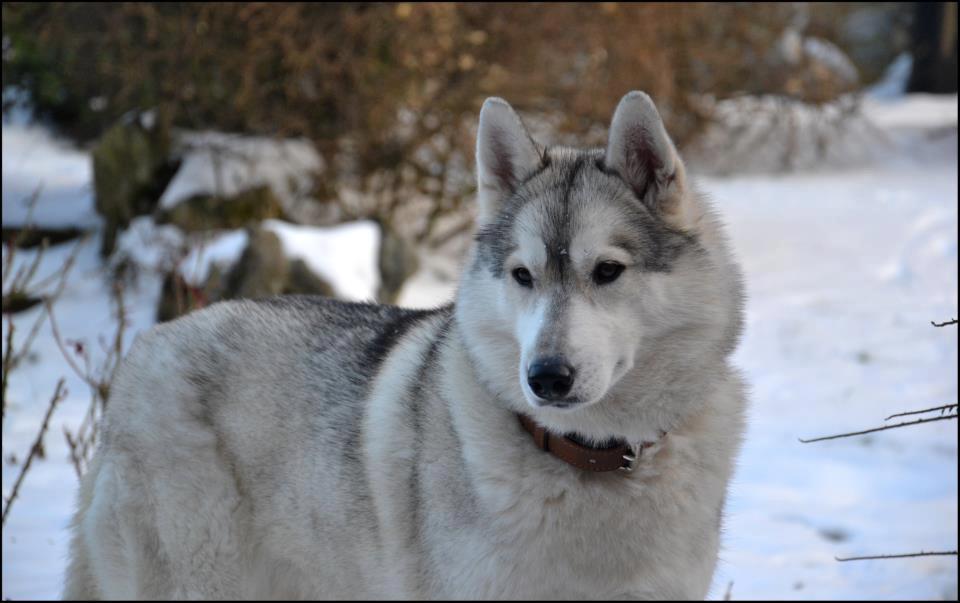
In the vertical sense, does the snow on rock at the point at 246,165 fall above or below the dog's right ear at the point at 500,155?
below

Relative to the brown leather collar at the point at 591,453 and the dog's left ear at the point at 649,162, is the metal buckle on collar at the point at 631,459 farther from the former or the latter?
the dog's left ear at the point at 649,162

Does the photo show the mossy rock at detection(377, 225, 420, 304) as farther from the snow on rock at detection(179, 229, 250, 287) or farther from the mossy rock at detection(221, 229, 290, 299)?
the snow on rock at detection(179, 229, 250, 287)

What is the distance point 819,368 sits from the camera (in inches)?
245

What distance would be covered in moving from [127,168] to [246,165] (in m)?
1.00

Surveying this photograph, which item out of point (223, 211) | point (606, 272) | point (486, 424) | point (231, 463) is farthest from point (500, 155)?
point (223, 211)

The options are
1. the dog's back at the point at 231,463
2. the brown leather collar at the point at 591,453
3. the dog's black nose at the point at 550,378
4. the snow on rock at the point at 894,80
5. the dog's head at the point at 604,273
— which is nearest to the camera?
the dog's black nose at the point at 550,378

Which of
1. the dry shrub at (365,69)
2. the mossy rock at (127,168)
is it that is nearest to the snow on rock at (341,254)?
the dry shrub at (365,69)

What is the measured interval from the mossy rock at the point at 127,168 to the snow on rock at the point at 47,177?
0.24 metres

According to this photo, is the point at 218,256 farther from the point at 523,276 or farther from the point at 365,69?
the point at 523,276

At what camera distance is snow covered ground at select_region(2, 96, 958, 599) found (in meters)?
4.06

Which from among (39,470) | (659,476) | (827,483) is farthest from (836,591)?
(39,470)

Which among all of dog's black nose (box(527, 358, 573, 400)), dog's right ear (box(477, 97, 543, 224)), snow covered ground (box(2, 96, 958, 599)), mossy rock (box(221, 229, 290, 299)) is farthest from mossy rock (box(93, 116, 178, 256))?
dog's black nose (box(527, 358, 573, 400))

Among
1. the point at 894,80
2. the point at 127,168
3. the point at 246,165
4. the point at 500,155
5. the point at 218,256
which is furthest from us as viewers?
the point at 894,80

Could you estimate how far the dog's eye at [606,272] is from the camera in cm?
251
